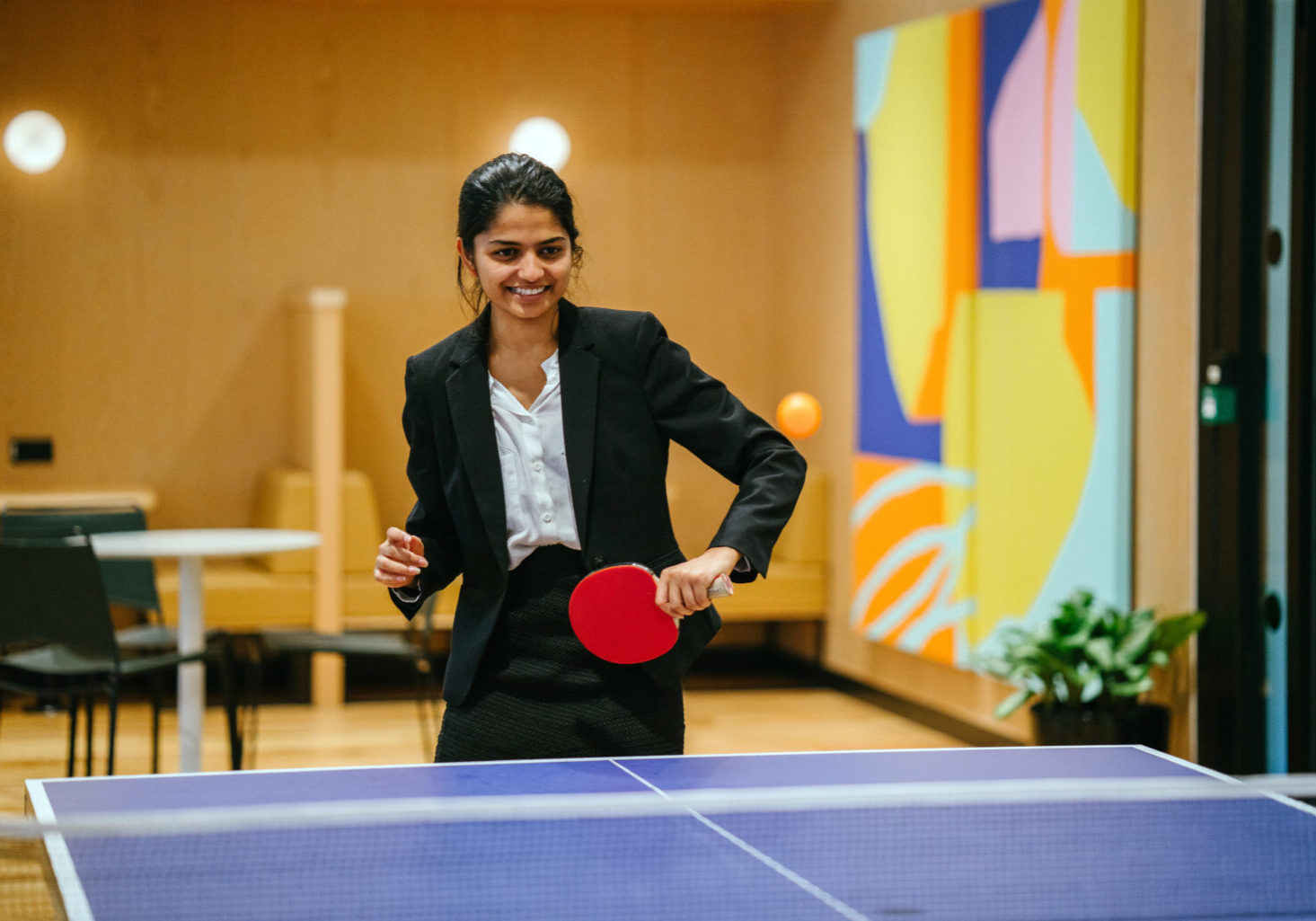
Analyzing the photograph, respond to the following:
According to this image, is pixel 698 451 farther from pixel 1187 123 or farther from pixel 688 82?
pixel 688 82

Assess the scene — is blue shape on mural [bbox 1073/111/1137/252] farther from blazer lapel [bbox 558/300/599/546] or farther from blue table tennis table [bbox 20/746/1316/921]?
blazer lapel [bbox 558/300/599/546]

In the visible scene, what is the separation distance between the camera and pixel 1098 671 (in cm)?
437

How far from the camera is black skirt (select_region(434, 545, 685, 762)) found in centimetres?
205

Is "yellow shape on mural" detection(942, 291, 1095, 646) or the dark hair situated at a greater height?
the dark hair

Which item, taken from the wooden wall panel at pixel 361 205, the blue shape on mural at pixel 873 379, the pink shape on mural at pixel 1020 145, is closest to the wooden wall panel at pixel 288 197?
the wooden wall panel at pixel 361 205

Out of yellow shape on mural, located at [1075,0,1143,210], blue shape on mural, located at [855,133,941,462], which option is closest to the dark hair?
yellow shape on mural, located at [1075,0,1143,210]

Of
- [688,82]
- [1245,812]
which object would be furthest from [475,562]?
[688,82]

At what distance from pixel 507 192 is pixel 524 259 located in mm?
87

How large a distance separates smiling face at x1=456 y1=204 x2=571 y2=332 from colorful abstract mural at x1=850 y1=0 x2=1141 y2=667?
3059mm

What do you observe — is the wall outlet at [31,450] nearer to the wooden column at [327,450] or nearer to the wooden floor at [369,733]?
the wooden floor at [369,733]

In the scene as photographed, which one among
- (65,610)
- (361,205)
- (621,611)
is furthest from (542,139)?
(621,611)

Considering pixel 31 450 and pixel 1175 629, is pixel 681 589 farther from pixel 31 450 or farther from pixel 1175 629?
pixel 31 450

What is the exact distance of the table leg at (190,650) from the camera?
434 cm

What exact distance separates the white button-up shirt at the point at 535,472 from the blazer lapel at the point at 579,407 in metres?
0.02
